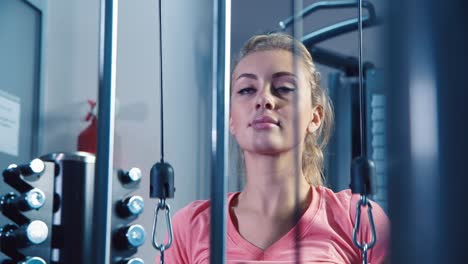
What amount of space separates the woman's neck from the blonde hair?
0.28 feet

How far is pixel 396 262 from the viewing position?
0.65 feet

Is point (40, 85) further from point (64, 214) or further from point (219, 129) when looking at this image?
point (219, 129)

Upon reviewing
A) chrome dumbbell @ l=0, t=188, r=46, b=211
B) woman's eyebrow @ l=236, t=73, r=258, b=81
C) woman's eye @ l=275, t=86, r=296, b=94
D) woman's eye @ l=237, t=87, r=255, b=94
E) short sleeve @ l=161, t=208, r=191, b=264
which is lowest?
short sleeve @ l=161, t=208, r=191, b=264

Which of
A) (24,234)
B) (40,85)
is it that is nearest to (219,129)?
(24,234)

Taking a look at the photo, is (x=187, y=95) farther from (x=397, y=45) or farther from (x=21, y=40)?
(x=397, y=45)

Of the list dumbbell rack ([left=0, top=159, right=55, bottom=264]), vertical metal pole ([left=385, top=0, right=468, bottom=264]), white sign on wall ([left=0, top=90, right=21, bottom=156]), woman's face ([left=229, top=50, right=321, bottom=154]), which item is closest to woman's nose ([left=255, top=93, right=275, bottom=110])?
woman's face ([left=229, top=50, right=321, bottom=154])

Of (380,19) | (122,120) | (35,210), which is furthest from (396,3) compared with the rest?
(122,120)

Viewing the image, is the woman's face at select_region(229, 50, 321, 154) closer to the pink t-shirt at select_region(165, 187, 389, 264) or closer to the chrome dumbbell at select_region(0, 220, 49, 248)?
the pink t-shirt at select_region(165, 187, 389, 264)

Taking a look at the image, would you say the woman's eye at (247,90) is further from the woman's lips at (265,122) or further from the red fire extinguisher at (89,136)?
the red fire extinguisher at (89,136)

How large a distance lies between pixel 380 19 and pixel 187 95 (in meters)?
1.31

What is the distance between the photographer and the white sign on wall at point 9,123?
3.60ft

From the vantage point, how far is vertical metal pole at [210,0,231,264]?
0.29 metres

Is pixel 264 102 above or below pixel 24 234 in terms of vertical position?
above

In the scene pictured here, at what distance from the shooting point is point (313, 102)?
997mm
